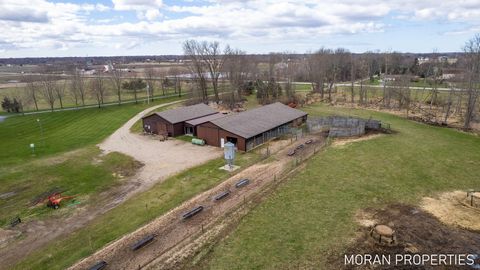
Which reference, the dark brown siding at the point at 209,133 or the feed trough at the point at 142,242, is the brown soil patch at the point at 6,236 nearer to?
the feed trough at the point at 142,242

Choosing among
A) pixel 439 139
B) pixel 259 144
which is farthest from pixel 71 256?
Result: pixel 439 139

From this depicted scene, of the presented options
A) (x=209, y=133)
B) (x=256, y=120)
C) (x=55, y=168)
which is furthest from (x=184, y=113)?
(x=55, y=168)

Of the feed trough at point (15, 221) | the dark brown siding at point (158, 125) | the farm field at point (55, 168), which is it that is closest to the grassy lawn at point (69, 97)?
the farm field at point (55, 168)

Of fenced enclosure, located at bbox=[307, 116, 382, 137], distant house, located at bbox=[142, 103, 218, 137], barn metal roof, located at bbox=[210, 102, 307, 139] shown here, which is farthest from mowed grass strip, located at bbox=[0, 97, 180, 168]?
fenced enclosure, located at bbox=[307, 116, 382, 137]

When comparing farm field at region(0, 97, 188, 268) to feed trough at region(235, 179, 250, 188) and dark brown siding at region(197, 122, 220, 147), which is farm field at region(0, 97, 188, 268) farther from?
feed trough at region(235, 179, 250, 188)

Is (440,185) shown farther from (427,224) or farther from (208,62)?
(208,62)

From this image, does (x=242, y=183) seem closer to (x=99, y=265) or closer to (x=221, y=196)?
(x=221, y=196)
